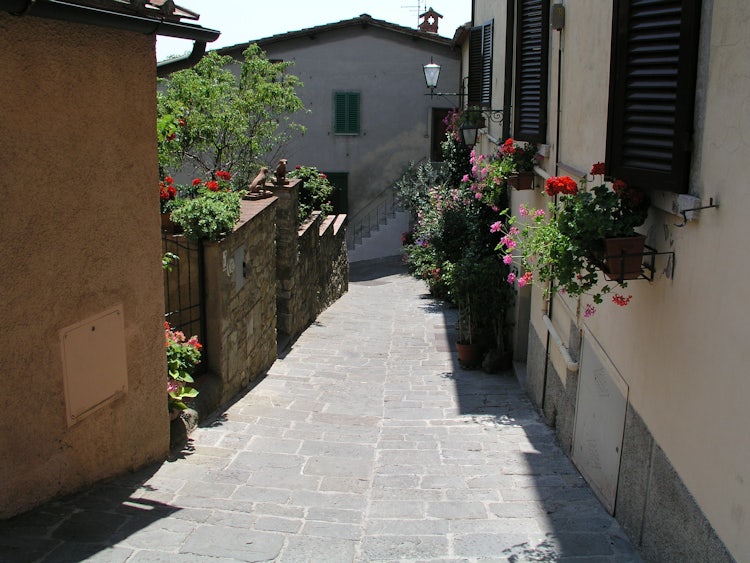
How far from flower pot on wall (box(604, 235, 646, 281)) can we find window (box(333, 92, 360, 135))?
807 inches

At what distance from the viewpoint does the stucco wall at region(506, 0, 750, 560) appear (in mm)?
3455

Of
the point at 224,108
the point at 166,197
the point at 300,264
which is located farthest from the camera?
the point at 224,108

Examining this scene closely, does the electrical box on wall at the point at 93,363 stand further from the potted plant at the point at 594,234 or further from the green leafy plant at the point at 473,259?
the green leafy plant at the point at 473,259

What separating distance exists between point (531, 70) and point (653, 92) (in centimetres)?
496

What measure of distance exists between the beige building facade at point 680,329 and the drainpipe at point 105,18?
3102 millimetres

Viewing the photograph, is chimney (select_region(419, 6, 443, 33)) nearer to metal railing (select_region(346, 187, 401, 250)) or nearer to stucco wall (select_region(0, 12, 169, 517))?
metal railing (select_region(346, 187, 401, 250))

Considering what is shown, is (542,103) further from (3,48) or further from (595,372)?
(3,48)

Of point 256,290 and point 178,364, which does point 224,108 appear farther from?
point 178,364

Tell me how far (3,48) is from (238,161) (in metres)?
12.0

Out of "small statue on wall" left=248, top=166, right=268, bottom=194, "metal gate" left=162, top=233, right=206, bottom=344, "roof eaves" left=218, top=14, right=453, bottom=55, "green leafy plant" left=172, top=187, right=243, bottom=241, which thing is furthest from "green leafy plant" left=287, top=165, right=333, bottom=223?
"roof eaves" left=218, top=14, right=453, bottom=55

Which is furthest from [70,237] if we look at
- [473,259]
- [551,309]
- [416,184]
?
[416,184]

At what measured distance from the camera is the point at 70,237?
16.6ft

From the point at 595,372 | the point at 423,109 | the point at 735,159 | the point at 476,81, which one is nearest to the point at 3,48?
the point at 735,159

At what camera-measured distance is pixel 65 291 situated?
199 inches
